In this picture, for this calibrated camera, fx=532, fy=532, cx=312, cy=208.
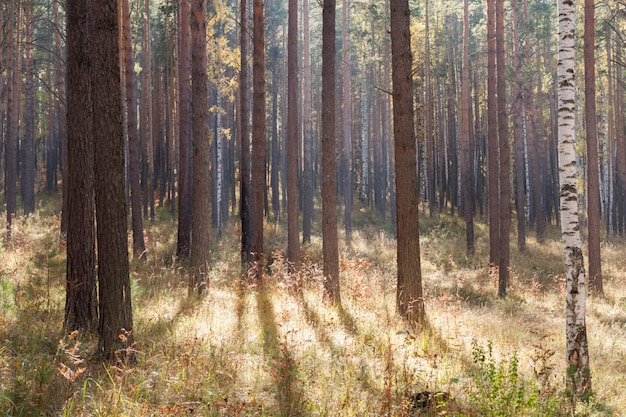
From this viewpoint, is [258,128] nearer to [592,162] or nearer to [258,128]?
[258,128]

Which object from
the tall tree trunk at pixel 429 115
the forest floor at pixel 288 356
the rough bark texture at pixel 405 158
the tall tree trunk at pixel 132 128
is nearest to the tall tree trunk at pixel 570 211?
the forest floor at pixel 288 356

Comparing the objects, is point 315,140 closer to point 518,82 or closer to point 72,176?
point 518,82

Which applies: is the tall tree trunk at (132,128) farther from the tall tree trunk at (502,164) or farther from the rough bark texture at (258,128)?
the tall tree trunk at (502,164)

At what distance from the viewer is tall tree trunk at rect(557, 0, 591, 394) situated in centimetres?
622

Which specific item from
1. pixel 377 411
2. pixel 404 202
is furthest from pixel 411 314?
pixel 377 411

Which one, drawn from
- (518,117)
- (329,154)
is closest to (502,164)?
(518,117)

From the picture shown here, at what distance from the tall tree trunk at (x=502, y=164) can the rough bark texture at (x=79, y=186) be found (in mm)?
10336

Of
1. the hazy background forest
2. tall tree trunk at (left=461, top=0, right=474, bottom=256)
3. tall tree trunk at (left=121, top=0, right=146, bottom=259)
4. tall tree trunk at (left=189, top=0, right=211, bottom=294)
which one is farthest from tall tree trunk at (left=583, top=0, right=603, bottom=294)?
tall tree trunk at (left=121, top=0, right=146, bottom=259)

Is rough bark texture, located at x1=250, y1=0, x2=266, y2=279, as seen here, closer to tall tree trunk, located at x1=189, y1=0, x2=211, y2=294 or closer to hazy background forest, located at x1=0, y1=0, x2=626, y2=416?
hazy background forest, located at x1=0, y1=0, x2=626, y2=416

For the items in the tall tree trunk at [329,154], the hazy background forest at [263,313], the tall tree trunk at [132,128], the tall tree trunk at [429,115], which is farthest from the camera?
the tall tree trunk at [429,115]

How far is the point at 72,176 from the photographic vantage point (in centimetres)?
661

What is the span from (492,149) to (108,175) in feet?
42.3

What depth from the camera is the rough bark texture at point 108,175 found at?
5086 millimetres

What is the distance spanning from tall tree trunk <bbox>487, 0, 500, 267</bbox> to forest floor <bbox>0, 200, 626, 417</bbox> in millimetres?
3752
